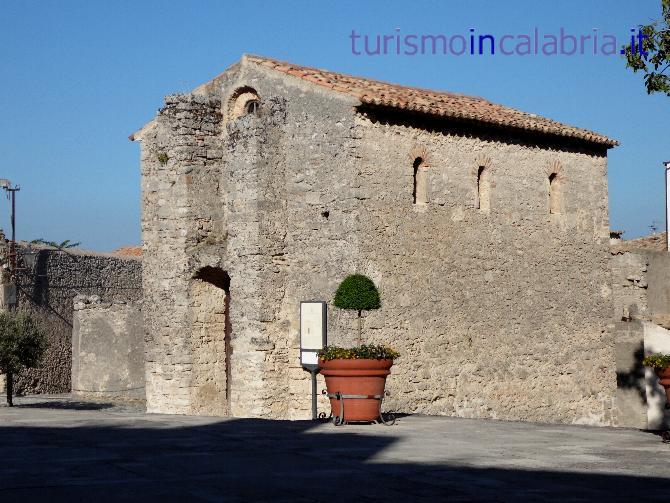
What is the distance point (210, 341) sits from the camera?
22.2 meters

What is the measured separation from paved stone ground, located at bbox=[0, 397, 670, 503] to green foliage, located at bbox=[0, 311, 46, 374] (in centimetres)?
1195

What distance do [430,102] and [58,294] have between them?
13.7 metres

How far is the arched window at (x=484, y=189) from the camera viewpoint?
2238 cm

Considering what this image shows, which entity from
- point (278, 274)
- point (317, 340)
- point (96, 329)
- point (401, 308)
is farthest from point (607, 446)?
point (96, 329)

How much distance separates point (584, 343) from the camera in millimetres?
24625

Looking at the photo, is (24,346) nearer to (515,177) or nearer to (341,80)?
(341,80)

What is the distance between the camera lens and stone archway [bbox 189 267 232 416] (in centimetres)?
2194

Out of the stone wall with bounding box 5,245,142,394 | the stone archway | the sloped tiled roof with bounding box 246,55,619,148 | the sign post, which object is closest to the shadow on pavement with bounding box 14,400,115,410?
the stone wall with bounding box 5,245,142,394

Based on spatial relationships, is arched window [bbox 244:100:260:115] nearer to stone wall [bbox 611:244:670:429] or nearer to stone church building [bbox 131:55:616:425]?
stone church building [bbox 131:55:616:425]

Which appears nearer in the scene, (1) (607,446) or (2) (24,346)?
(1) (607,446)

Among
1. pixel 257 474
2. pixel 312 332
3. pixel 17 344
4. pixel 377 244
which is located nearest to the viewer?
pixel 257 474

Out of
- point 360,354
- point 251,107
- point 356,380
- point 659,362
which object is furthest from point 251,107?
point 659,362

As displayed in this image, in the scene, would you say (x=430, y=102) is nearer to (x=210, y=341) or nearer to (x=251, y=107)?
(x=251, y=107)

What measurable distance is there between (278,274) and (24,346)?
8.63m
